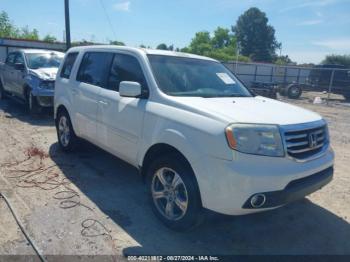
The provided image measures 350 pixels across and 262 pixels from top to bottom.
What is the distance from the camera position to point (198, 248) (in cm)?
329

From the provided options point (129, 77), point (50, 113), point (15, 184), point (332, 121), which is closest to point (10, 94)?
point (50, 113)

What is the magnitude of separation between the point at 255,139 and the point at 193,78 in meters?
1.52

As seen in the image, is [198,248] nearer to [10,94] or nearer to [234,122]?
[234,122]

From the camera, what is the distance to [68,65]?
5.79 metres

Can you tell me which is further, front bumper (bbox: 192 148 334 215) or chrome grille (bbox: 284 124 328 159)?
chrome grille (bbox: 284 124 328 159)

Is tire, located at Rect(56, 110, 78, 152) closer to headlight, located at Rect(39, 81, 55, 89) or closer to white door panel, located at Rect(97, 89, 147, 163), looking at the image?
white door panel, located at Rect(97, 89, 147, 163)

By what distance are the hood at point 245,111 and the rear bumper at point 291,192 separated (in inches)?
22.7

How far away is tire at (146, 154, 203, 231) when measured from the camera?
3215 millimetres

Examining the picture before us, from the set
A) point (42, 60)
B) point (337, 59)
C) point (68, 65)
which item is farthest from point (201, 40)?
point (68, 65)

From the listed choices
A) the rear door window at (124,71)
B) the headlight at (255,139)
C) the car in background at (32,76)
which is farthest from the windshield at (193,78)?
the car in background at (32,76)

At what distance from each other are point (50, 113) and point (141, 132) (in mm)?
6690

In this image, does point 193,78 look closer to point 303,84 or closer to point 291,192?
point 291,192

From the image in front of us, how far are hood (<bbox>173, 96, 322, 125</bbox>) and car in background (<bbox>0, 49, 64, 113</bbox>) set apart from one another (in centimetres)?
618

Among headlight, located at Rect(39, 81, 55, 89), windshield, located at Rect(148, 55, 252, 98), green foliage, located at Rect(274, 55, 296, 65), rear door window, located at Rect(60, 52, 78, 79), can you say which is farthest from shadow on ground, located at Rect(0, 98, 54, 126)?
green foliage, located at Rect(274, 55, 296, 65)
